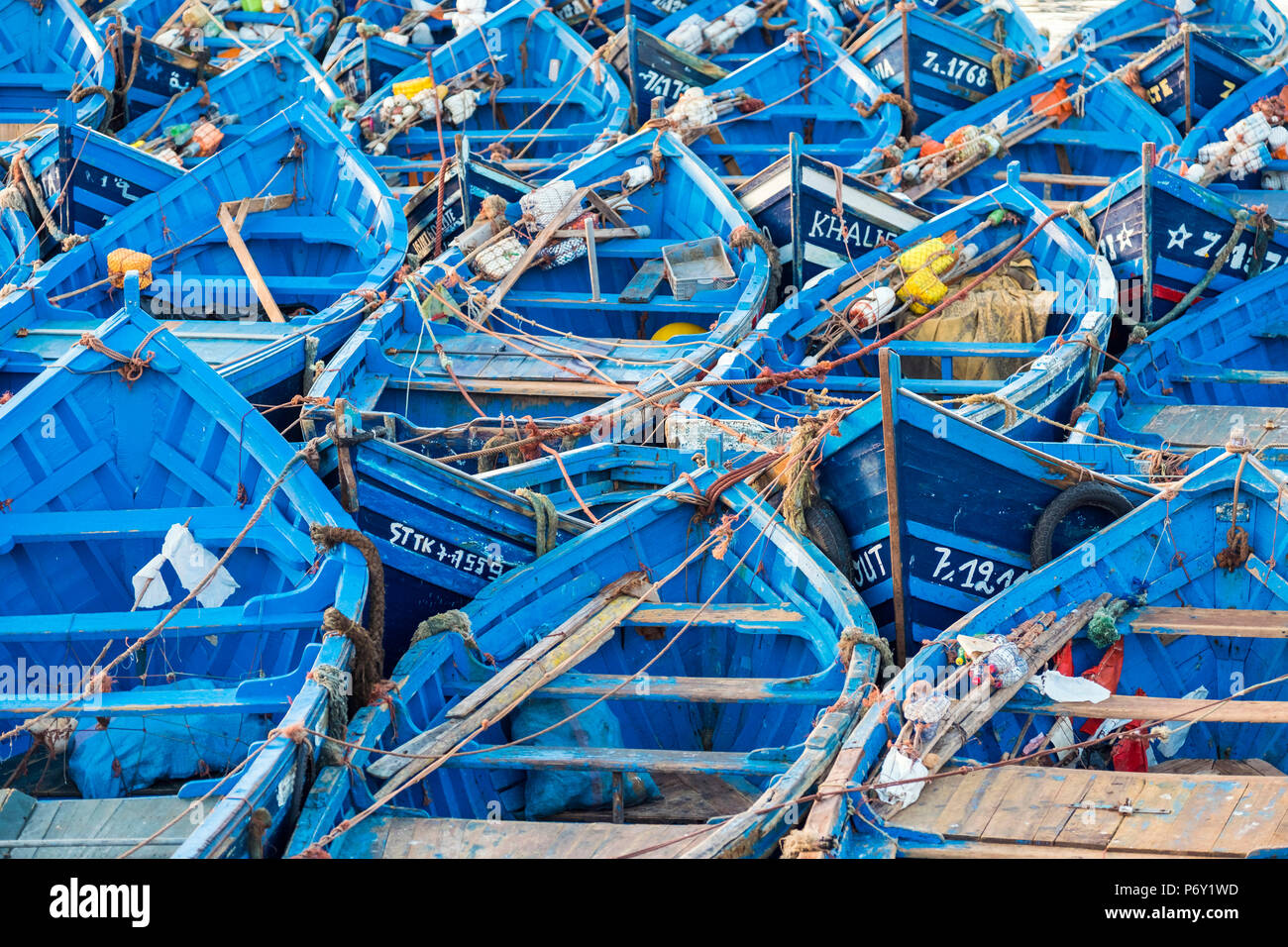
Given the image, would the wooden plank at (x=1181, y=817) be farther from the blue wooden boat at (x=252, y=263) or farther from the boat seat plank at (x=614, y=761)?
the blue wooden boat at (x=252, y=263)

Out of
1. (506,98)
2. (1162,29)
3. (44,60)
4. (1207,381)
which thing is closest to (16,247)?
(506,98)

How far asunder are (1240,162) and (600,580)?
9069 mm

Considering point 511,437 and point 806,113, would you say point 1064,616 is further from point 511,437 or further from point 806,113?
point 806,113

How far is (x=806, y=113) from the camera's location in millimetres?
17188

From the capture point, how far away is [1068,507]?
819 centimetres

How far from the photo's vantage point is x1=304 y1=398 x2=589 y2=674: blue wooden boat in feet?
27.0

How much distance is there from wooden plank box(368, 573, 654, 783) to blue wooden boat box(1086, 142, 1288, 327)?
5924 millimetres

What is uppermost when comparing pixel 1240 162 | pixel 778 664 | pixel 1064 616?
pixel 1240 162

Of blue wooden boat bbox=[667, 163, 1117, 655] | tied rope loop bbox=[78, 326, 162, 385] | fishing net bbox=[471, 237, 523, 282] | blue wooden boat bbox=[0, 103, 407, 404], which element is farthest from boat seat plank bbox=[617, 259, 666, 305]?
tied rope loop bbox=[78, 326, 162, 385]

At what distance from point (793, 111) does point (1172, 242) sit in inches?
223

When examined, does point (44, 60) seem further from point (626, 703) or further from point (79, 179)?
point (626, 703)

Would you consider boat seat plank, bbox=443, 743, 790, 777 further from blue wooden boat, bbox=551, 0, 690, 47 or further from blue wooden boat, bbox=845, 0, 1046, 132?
blue wooden boat, bbox=551, 0, 690, 47

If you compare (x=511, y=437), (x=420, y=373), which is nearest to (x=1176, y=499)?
(x=511, y=437)

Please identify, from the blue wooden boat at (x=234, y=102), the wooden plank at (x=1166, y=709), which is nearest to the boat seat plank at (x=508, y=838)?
the wooden plank at (x=1166, y=709)
